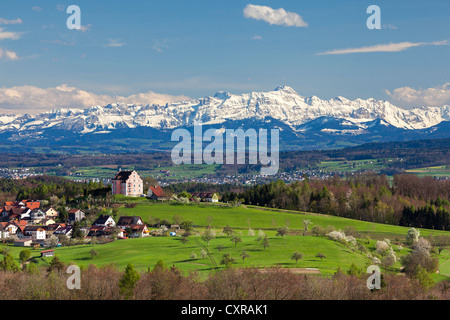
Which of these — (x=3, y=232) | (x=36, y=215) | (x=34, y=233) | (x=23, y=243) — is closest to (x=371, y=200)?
(x=34, y=233)

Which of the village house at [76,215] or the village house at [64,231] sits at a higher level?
the village house at [76,215]

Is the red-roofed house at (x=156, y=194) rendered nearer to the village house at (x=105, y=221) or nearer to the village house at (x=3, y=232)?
the village house at (x=105, y=221)

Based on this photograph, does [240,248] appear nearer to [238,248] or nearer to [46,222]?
[238,248]

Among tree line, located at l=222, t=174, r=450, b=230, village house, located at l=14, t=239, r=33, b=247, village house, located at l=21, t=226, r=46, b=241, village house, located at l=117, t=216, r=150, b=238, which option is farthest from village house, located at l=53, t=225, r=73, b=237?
tree line, located at l=222, t=174, r=450, b=230

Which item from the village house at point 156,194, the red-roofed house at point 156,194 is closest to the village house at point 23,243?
the village house at point 156,194
